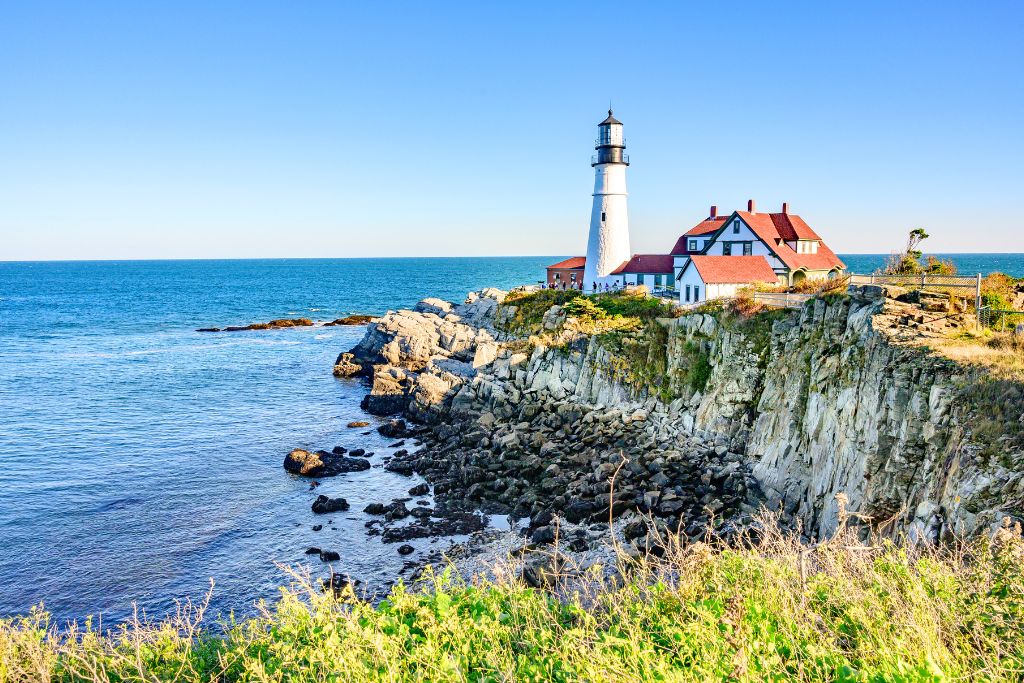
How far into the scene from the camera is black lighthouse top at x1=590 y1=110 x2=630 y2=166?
49.5 m

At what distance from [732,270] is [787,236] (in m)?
8.95

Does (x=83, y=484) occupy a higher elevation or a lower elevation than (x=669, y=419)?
lower

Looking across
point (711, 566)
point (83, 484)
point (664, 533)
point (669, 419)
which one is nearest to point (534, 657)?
point (711, 566)

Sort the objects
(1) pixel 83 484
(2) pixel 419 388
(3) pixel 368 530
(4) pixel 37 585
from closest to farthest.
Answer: (4) pixel 37 585 < (3) pixel 368 530 < (1) pixel 83 484 < (2) pixel 419 388

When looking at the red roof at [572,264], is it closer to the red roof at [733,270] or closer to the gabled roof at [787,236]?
the gabled roof at [787,236]

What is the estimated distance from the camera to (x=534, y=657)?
8.09m

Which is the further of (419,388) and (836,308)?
(419,388)

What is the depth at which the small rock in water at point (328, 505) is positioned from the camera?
23906mm

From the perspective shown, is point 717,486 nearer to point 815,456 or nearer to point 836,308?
point 815,456

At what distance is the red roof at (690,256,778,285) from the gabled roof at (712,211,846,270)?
340 cm

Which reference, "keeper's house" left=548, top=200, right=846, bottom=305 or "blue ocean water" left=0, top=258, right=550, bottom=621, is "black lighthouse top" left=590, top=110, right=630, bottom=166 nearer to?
"keeper's house" left=548, top=200, right=846, bottom=305

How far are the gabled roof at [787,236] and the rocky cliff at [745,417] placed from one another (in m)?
14.7

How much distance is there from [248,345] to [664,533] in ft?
175

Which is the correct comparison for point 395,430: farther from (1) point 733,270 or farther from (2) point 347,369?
(1) point 733,270
